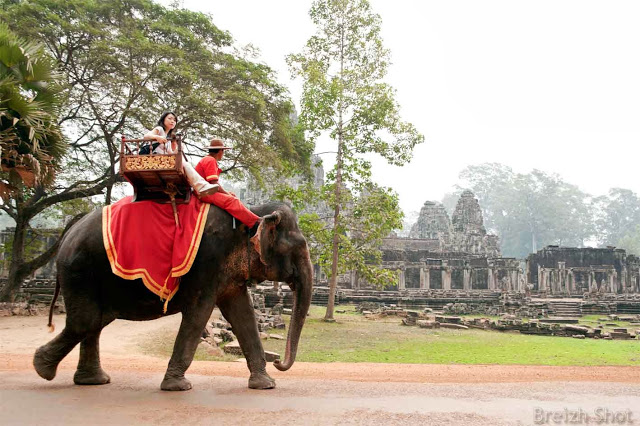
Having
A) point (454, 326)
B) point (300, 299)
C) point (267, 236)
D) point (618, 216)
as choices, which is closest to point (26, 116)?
point (267, 236)

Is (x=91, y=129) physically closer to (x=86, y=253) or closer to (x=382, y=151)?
→ (x=382, y=151)

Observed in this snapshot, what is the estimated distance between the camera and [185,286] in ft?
16.7

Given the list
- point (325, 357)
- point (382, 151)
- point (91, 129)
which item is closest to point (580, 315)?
point (382, 151)

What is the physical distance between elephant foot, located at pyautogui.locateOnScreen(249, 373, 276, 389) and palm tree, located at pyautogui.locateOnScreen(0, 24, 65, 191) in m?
6.03

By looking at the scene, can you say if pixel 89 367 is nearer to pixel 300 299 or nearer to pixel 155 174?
pixel 155 174

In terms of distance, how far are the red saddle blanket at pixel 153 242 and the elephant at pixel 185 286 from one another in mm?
132

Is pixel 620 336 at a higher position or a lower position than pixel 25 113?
lower

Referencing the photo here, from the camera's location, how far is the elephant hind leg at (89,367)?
5391mm

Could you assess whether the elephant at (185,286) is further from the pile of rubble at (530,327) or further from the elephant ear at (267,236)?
the pile of rubble at (530,327)

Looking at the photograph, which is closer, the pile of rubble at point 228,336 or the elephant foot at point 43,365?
the elephant foot at point 43,365

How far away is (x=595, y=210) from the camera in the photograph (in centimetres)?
8825

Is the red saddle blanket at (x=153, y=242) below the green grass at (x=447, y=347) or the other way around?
the other way around

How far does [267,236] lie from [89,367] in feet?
7.36

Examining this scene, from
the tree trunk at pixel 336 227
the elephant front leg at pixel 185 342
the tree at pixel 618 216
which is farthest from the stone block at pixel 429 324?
the tree at pixel 618 216
